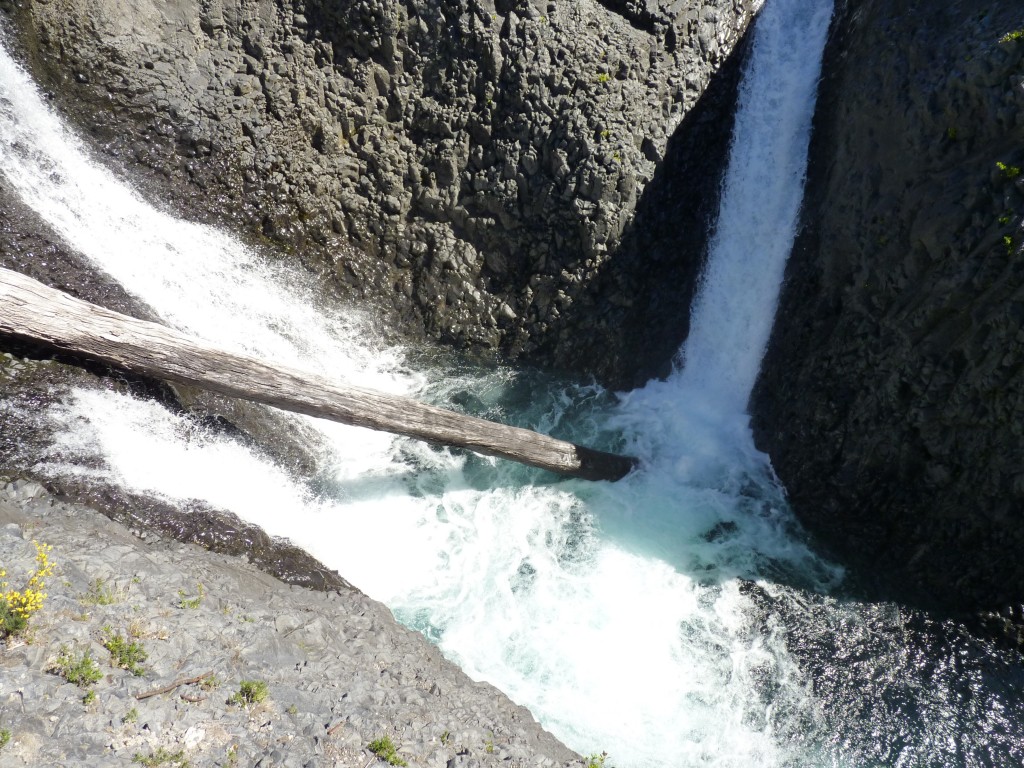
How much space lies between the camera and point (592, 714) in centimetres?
774

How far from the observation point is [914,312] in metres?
8.41

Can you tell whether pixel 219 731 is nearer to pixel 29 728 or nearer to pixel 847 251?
pixel 29 728

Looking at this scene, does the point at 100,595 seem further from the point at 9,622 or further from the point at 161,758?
the point at 161,758

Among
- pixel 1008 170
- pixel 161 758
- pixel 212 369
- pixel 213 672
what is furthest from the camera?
pixel 212 369

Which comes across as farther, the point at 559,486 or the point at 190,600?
the point at 559,486

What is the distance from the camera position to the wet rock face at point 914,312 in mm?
7770

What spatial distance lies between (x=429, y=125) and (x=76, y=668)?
823cm

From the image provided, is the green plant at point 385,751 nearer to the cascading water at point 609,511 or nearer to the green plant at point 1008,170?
the cascading water at point 609,511

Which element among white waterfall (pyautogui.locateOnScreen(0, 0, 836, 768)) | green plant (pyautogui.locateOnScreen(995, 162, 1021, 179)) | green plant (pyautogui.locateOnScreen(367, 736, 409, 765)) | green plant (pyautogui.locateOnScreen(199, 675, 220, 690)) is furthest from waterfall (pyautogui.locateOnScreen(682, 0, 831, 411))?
green plant (pyautogui.locateOnScreen(199, 675, 220, 690))

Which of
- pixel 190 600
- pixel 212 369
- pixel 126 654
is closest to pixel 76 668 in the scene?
pixel 126 654

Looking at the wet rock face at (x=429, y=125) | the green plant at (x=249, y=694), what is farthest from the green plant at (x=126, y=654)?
the wet rock face at (x=429, y=125)

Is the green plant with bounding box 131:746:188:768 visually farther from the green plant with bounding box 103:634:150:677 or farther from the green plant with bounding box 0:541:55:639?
the green plant with bounding box 0:541:55:639

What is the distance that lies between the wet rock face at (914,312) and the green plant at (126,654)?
8.04m

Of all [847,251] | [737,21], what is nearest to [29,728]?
[847,251]
